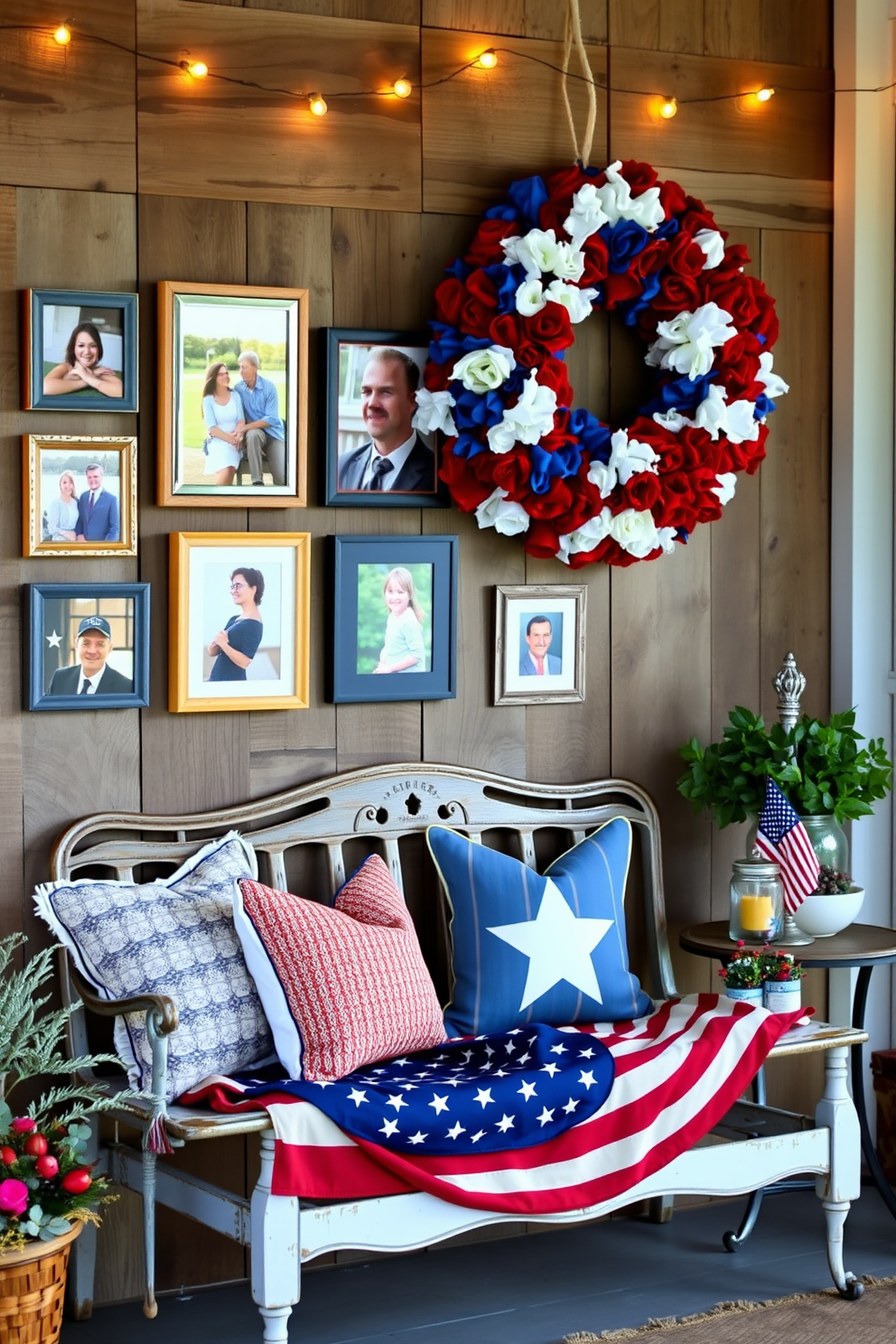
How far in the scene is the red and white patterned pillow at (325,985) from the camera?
2980mm

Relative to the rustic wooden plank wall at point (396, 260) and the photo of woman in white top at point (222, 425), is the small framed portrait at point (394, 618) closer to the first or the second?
the rustic wooden plank wall at point (396, 260)

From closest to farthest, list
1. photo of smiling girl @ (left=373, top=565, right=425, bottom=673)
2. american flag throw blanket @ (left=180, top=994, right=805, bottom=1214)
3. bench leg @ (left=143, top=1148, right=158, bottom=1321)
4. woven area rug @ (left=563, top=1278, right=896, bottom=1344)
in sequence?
1. american flag throw blanket @ (left=180, top=994, right=805, bottom=1214)
2. bench leg @ (left=143, top=1148, right=158, bottom=1321)
3. woven area rug @ (left=563, top=1278, right=896, bottom=1344)
4. photo of smiling girl @ (left=373, top=565, right=425, bottom=673)

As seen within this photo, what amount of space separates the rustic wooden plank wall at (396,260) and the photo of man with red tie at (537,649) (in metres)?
0.10

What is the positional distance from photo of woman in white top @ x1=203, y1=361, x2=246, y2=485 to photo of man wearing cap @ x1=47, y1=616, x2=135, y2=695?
38 centimetres

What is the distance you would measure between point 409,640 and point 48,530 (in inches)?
31.5

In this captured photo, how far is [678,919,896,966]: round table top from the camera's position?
3.47 metres

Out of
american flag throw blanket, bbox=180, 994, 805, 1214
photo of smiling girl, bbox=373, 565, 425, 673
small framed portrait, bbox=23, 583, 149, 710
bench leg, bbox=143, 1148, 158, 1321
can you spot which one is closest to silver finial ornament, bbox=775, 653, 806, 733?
american flag throw blanket, bbox=180, 994, 805, 1214

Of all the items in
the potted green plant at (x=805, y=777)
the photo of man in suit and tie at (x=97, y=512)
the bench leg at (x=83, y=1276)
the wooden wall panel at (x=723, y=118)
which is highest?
the wooden wall panel at (x=723, y=118)

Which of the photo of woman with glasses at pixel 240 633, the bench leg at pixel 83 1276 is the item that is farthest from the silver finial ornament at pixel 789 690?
the bench leg at pixel 83 1276

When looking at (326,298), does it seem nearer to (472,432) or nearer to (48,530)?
(472,432)

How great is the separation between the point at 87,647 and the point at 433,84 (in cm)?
141

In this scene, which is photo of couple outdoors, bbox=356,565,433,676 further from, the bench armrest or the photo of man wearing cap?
the bench armrest

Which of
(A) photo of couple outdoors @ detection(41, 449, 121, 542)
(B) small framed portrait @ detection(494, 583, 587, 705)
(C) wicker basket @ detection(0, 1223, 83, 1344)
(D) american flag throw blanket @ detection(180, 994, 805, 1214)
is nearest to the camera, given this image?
(C) wicker basket @ detection(0, 1223, 83, 1344)

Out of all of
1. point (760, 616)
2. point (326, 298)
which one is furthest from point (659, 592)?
point (326, 298)
